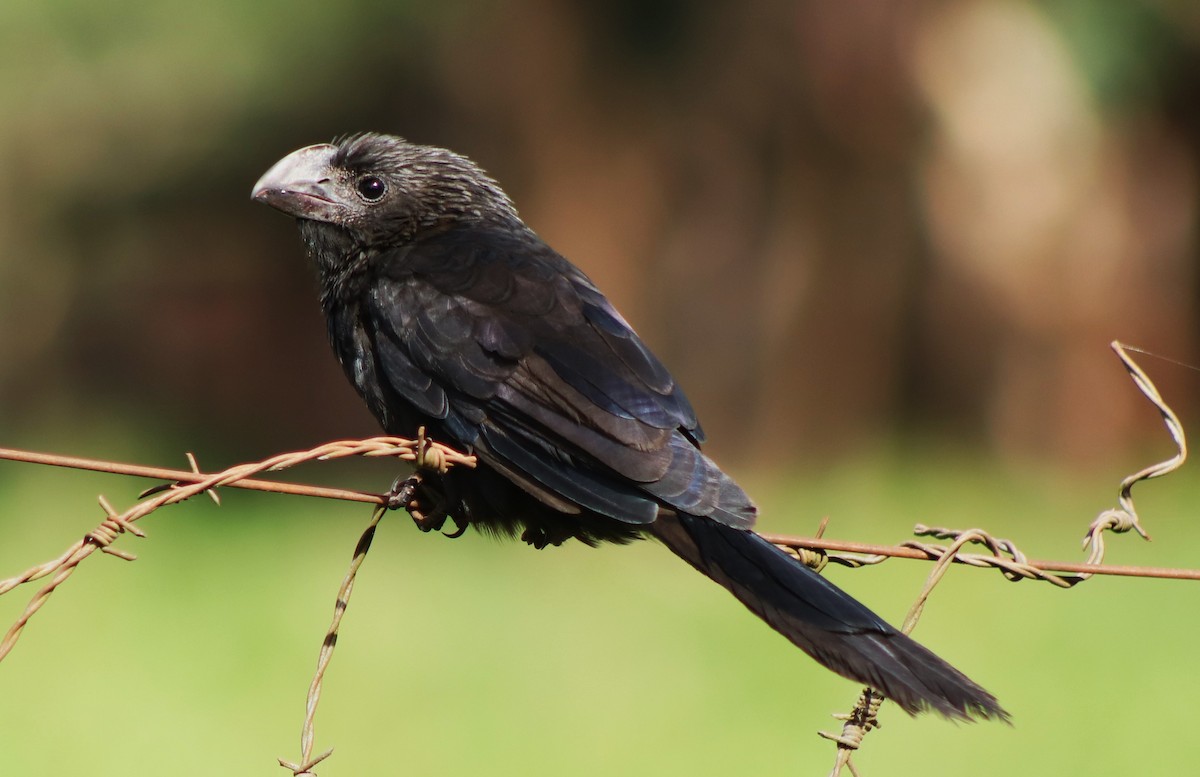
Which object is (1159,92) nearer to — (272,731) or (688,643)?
(688,643)

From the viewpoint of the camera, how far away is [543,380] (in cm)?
334

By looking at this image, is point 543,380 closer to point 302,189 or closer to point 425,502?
point 425,502

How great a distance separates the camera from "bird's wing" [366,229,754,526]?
10.2ft

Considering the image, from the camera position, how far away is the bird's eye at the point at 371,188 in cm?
421

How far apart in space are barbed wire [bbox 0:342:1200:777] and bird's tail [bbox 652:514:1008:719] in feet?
0.15

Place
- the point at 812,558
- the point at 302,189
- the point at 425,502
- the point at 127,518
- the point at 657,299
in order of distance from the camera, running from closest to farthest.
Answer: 1. the point at 127,518
2. the point at 812,558
3. the point at 425,502
4. the point at 302,189
5. the point at 657,299

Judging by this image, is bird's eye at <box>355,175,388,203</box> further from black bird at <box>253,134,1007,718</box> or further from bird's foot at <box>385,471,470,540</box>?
bird's foot at <box>385,471,470,540</box>

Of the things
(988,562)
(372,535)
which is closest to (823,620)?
(988,562)

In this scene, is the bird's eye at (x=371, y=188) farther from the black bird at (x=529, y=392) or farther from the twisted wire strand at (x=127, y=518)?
the twisted wire strand at (x=127, y=518)

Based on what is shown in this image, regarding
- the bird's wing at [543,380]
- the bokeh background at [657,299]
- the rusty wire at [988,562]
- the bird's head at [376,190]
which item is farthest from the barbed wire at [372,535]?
the bokeh background at [657,299]

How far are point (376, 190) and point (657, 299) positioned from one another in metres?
7.07

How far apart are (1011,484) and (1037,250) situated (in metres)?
2.02

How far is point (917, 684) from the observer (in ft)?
8.43

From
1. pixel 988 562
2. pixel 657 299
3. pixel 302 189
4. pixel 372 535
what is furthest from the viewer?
pixel 657 299
